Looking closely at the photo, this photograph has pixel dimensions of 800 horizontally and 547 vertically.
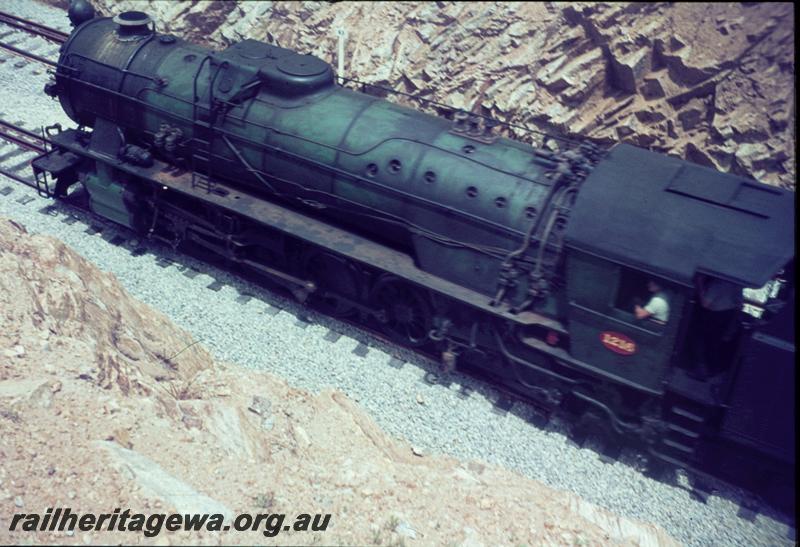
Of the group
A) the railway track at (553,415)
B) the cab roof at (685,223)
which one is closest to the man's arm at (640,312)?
Result: the cab roof at (685,223)

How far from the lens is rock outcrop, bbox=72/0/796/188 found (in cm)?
1245

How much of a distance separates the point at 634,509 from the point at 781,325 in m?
3.00

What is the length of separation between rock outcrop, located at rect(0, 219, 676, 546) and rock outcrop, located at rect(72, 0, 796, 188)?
304 inches

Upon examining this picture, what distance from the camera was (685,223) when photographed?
7988mm

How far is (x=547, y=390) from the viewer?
9586 mm

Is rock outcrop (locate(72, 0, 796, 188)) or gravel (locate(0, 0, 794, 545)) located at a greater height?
rock outcrop (locate(72, 0, 796, 188))

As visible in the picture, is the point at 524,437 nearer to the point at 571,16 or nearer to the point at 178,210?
the point at 178,210

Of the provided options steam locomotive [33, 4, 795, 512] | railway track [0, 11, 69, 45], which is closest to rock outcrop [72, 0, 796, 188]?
steam locomotive [33, 4, 795, 512]

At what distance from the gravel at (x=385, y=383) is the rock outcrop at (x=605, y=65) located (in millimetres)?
6462

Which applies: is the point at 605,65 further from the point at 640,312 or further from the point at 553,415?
the point at 553,415

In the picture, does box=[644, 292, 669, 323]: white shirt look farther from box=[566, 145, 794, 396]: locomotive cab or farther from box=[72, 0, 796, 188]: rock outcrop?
box=[72, 0, 796, 188]: rock outcrop

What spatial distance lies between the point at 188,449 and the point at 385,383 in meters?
3.52

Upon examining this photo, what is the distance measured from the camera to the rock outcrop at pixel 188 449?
6.49 meters

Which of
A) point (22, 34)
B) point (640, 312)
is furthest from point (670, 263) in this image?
point (22, 34)
